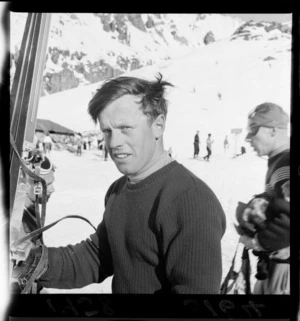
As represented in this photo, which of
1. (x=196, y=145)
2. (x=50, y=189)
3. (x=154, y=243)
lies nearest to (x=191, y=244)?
(x=154, y=243)

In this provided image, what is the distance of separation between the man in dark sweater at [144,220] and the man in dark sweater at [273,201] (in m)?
0.23

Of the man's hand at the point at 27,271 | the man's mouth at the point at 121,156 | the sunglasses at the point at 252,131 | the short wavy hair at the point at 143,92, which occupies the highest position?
the short wavy hair at the point at 143,92

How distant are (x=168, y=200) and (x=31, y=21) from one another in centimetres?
115

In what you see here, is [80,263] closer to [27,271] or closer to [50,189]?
[27,271]

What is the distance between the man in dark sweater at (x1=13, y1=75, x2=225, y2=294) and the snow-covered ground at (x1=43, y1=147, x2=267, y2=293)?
1.8 inches

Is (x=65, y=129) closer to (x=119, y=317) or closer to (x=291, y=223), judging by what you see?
(x=119, y=317)

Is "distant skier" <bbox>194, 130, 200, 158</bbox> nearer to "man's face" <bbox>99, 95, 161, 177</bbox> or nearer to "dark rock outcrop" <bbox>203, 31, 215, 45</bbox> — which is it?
"man's face" <bbox>99, 95, 161, 177</bbox>

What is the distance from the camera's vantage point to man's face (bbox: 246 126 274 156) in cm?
287

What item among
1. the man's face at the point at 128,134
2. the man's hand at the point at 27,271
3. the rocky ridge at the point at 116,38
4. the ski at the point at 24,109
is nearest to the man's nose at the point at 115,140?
the man's face at the point at 128,134

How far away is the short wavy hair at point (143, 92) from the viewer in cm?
285

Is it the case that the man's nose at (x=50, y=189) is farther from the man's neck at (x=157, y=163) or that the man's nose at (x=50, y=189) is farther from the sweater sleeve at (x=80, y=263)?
the man's neck at (x=157, y=163)

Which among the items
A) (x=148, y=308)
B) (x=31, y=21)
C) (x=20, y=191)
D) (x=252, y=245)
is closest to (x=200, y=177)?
(x=252, y=245)

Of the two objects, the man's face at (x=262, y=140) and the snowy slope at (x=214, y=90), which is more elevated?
the snowy slope at (x=214, y=90)

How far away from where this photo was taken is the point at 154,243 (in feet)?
9.16
